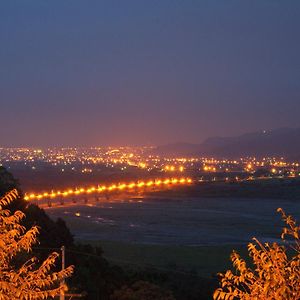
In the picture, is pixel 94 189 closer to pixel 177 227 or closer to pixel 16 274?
pixel 177 227

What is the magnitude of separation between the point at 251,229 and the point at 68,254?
49.9 feet

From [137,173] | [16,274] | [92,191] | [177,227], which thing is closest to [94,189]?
[92,191]

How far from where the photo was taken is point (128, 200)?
143 feet

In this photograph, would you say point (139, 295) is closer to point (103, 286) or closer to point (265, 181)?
point (103, 286)

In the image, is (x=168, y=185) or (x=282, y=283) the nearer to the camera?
(x=282, y=283)

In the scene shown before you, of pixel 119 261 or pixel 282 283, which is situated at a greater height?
pixel 282 283

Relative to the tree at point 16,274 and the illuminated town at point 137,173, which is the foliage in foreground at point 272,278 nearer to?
the tree at point 16,274

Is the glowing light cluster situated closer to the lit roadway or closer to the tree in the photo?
the lit roadway

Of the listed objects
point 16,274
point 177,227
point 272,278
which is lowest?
point 177,227

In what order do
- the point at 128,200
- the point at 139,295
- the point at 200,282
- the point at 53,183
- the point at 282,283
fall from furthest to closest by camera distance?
the point at 53,183 < the point at 128,200 < the point at 200,282 < the point at 139,295 < the point at 282,283

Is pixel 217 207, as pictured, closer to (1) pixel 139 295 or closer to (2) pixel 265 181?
(2) pixel 265 181

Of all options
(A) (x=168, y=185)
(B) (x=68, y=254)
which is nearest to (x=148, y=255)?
(B) (x=68, y=254)

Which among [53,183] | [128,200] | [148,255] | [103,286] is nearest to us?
[103,286]

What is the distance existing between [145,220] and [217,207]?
28.2 ft
